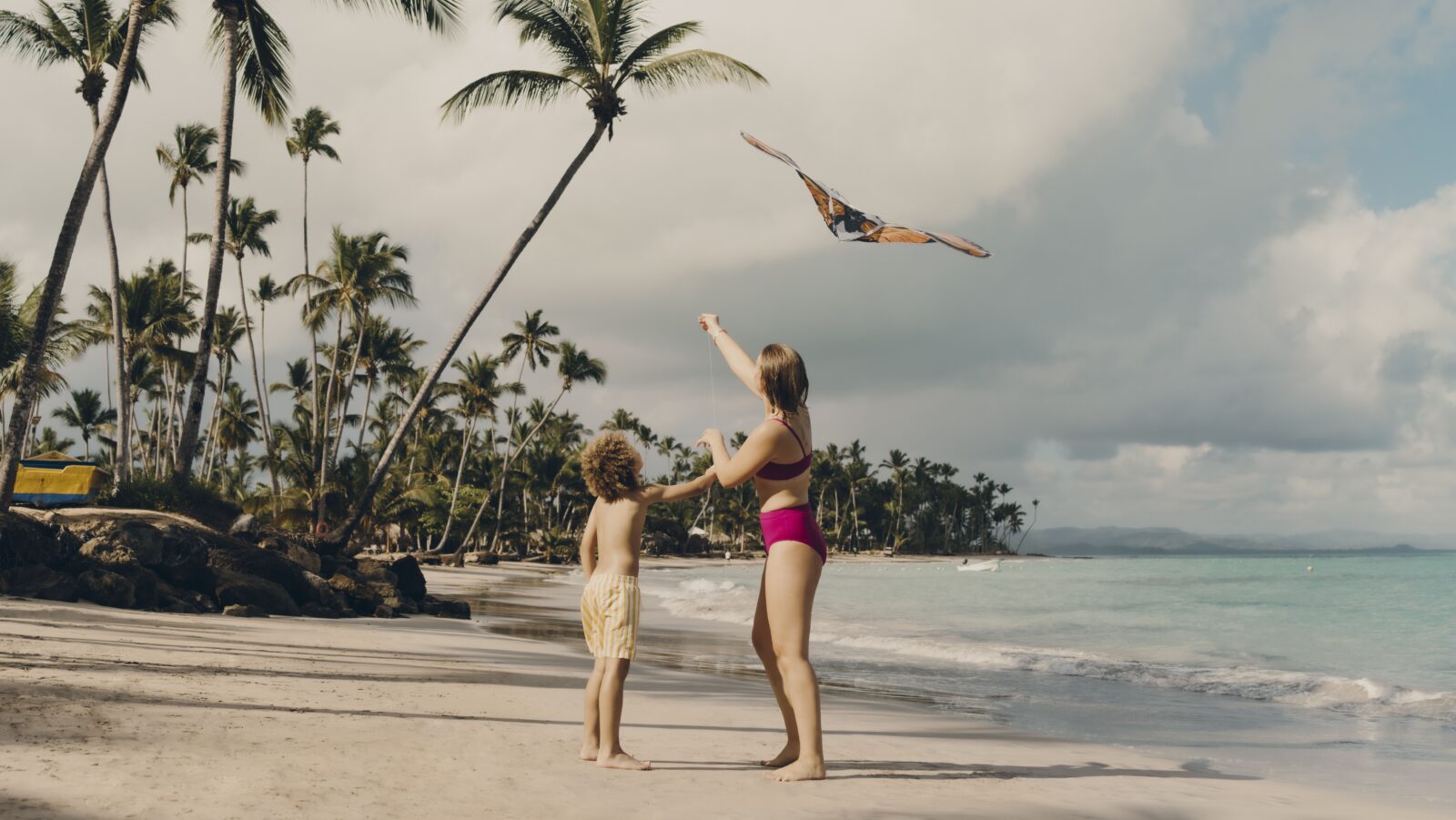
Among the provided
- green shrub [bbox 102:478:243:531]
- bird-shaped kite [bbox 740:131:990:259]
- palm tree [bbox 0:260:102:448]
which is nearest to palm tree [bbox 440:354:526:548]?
palm tree [bbox 0:260:102:448]

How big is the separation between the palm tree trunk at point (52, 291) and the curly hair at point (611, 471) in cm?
1259

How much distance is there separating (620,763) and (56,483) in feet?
60.6

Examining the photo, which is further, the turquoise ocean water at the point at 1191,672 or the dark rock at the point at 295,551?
the dark rock at the point at 295,551

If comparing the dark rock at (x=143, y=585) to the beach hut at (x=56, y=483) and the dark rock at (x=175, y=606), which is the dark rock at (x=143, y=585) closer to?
the dark rock at (x=175, y=606)

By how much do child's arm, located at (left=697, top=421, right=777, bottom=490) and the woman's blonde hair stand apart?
160mm

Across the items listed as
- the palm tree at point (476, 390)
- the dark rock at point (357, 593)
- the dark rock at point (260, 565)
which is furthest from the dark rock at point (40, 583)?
the palm tree at point (476, 390)

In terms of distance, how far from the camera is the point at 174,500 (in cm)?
1862

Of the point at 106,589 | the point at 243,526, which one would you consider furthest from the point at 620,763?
the point at 243,526

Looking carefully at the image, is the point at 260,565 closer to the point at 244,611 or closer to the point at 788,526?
the point at 244,611

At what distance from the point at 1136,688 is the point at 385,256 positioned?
3292 cm

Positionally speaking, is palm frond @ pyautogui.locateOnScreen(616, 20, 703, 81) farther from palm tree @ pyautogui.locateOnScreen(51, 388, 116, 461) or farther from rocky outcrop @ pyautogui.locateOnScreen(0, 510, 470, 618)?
palm tree @ pyautogui.locateOnScreen(51, 388, 116, 461)

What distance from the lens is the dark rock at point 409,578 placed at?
1859 centimetres

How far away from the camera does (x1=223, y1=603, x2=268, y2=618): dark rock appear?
13.1 m

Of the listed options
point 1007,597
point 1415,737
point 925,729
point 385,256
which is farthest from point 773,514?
point 385,256
